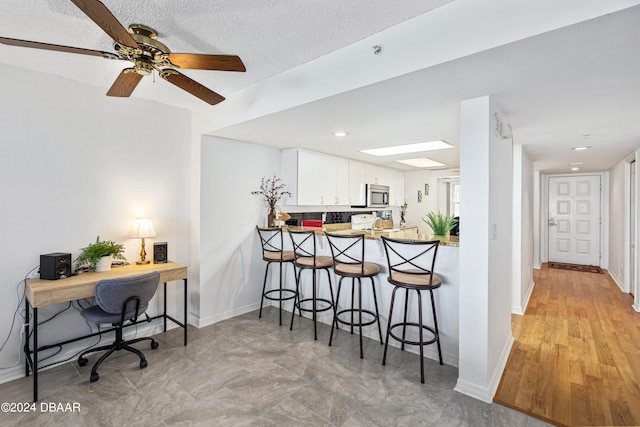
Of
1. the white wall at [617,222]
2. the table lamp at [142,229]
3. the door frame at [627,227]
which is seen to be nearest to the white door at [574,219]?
the white wall at [617,222]

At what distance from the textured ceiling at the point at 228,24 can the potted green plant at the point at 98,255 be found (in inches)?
58.3

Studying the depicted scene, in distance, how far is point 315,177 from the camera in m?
4.32

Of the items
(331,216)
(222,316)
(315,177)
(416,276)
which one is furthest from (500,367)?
(331,216)

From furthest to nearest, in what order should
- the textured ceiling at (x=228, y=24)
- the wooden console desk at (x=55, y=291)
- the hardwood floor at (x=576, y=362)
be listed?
the wooden console desk at (x=55, y=291)
the hardwood floor at (x=576, y=362)
the textured ceiling at (x=228, y=24)

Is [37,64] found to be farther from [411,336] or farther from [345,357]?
[411,336]

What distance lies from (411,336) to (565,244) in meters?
6.21

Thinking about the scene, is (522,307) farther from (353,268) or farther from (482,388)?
(353,268)

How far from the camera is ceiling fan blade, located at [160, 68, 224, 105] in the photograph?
1.93 metres

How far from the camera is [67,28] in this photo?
1863 mm

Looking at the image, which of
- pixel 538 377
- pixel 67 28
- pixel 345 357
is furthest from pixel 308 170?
pixel 538 377

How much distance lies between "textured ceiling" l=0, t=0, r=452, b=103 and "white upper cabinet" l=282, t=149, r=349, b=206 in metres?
1.84

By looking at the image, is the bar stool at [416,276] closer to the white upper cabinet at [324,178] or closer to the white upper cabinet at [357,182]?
the white upper cabinet at [324,178]

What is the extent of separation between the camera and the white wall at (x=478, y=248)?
2104 millimetres

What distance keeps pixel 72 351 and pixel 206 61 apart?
274 cm
